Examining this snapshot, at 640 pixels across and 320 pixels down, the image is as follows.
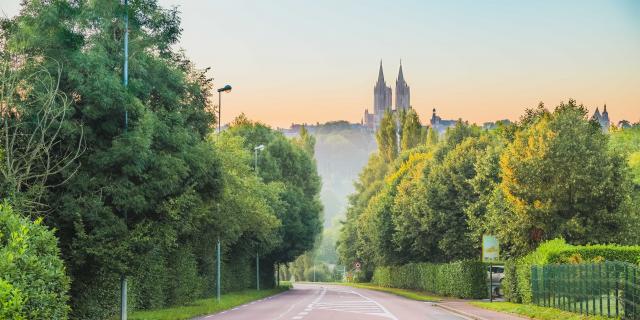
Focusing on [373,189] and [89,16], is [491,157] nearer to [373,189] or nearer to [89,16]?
[89,16]

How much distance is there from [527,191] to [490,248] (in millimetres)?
3425

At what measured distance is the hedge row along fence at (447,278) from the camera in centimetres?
5034

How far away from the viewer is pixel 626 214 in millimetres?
42938

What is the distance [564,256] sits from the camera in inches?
1358

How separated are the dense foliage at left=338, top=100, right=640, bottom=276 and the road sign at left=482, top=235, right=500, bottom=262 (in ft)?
5.94

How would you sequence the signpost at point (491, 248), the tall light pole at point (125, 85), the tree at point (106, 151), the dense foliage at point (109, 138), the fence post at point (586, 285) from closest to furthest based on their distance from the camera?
the dense foliage at point (109, 138) → the tree at point (106, 151) → the tall light pole at point (125, 85) → the fence post at point (586, 285) → the signpost at point (491, 248)

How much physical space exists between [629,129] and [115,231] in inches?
4546

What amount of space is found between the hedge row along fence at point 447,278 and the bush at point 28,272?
35697 millimetres

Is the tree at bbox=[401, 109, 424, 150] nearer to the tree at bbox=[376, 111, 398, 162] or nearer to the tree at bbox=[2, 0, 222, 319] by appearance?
the tree at bbox=[376, 111, 398, 162]

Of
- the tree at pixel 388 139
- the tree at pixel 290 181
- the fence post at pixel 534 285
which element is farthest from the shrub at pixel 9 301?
the tree at pixel 388 139

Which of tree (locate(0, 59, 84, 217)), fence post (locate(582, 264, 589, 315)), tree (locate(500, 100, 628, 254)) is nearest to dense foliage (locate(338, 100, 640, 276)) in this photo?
tree (locate(500, 100, 628, 254))

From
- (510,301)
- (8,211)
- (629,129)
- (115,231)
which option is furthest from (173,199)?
(629,129)

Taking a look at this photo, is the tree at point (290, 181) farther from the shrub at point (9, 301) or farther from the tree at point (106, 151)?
the shrub at point (9, 301)

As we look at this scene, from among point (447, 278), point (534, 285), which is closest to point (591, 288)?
point (534, 285)
